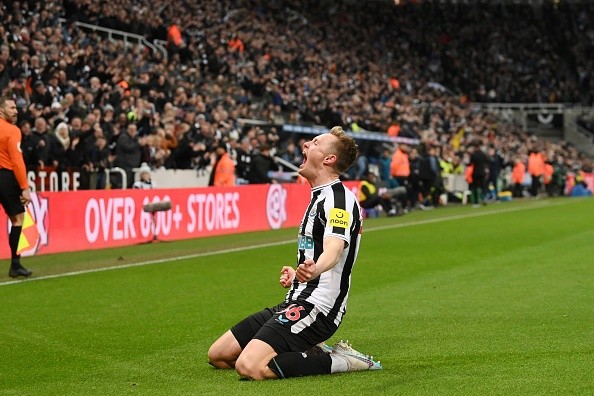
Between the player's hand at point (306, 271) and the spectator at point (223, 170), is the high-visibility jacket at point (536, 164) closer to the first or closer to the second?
the spectator at point (223, 170)

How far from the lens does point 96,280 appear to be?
13.5 meters

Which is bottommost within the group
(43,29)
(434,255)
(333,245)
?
(434,255)

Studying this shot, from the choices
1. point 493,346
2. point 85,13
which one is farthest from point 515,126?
point 493,346

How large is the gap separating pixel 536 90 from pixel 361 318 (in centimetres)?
5170

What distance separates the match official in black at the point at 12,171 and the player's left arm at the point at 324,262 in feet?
22.9

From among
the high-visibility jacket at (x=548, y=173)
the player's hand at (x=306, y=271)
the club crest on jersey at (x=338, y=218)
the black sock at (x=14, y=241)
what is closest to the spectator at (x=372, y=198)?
the black sock at (x=14, y=241)

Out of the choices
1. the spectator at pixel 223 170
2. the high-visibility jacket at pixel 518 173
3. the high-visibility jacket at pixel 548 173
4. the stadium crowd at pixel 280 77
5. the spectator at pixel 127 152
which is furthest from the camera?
the high-visibility jacket at pixel 548 173

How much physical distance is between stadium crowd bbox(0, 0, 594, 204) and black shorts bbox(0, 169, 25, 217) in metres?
6.11

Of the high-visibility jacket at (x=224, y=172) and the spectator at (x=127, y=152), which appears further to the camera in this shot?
the high-visibility jacket at (x=224, y=172)

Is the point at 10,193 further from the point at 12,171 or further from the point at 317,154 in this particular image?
the point at 317,154

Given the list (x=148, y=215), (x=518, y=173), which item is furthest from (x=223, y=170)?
(x=518, y=173)

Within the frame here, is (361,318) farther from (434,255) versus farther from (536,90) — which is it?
(536,90)

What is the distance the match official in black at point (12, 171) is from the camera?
12.9 metres

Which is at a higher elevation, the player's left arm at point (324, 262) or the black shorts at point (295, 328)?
the player's left arm at point (324, 262)
